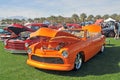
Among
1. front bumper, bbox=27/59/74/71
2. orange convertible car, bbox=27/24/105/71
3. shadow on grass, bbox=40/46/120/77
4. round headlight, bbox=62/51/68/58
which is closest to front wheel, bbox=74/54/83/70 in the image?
orange convertible car, bbox=27/24/105/71

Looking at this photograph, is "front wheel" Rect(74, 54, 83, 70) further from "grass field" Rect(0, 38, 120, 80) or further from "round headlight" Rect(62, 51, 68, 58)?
"round headlight" Rect(62, 51, 68, 58)

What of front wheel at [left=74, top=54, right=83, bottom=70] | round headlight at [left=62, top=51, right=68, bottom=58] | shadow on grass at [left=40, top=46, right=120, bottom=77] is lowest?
shadow on grass at [left=40, top=46, right=120, bottom=77]

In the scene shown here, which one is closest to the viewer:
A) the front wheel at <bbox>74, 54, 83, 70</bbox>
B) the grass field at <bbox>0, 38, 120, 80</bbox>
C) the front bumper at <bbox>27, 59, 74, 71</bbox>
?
the grass field at <bbox>0, 38, 120, 80</bbox>

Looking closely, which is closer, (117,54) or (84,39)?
(84,39)

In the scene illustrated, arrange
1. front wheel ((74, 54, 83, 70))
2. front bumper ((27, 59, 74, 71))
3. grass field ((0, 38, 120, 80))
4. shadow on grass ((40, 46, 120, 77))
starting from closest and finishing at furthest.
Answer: grass field ((0, 38, 120, 80)) < front bumper ((27, 59, 74, 71)) < shadow on grass ((40, 46, 120, 77)) < front wheel ((74, 54, 83, 70))

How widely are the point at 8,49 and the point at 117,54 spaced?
4.82 m

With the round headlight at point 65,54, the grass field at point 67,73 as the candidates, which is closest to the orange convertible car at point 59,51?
the round headlight at point 65,54

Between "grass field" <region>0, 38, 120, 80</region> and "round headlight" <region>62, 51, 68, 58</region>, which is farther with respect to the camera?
"round headlight" <region>62, 51, 68, 58</region>

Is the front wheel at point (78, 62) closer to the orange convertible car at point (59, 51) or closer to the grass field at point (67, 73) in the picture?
the orange convertible car at point (59, 51)

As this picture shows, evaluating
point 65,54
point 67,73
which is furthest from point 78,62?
point 65,54

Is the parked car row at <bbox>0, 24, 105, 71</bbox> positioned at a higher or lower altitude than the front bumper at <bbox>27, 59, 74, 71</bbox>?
higher

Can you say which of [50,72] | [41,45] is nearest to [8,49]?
[41,45]

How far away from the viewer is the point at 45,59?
6.97 metres

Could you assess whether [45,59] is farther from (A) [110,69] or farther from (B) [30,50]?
(A) [110,69]
